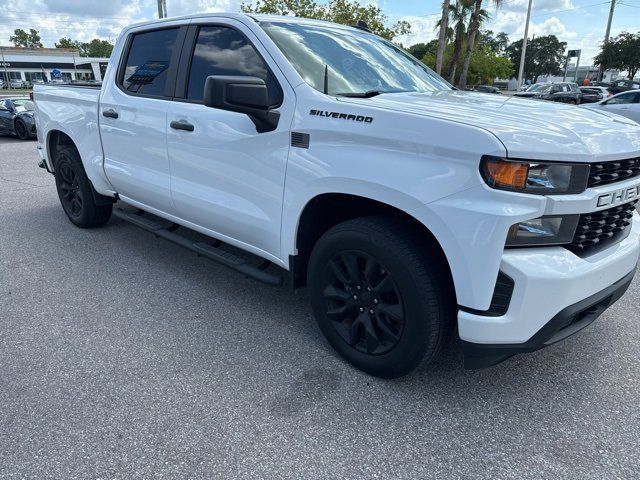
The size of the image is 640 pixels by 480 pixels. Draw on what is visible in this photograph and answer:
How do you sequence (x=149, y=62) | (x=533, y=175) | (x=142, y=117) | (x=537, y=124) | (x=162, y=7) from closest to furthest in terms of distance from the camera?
(x=533, y=175), (x=537, y=124), (x=142, y=117), (x=149, y=62), (x=162, y=7)

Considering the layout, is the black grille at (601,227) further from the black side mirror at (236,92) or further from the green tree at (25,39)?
the green tree at (25,39)

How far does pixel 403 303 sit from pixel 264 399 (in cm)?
89

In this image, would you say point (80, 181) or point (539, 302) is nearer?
point (539, 302)

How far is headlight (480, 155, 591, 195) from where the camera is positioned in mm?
2014

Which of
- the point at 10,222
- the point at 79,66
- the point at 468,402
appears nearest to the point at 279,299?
the point at 468,402

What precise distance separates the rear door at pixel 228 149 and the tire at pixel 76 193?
1851mm

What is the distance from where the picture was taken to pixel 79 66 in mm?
93625

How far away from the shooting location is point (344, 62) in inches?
123

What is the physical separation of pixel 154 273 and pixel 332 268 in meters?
2.15

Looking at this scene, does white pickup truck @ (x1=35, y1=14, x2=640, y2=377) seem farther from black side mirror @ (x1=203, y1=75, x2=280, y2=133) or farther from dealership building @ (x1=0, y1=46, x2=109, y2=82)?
dealership building @ (x1=0, y1=46, x2=109, y2=82)

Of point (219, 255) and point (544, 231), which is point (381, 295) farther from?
point (219, 255)

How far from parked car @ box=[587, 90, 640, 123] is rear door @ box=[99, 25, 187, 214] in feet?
42.6

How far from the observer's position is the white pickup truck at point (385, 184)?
208cm

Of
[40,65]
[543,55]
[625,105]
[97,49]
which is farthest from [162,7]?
[97,49]
